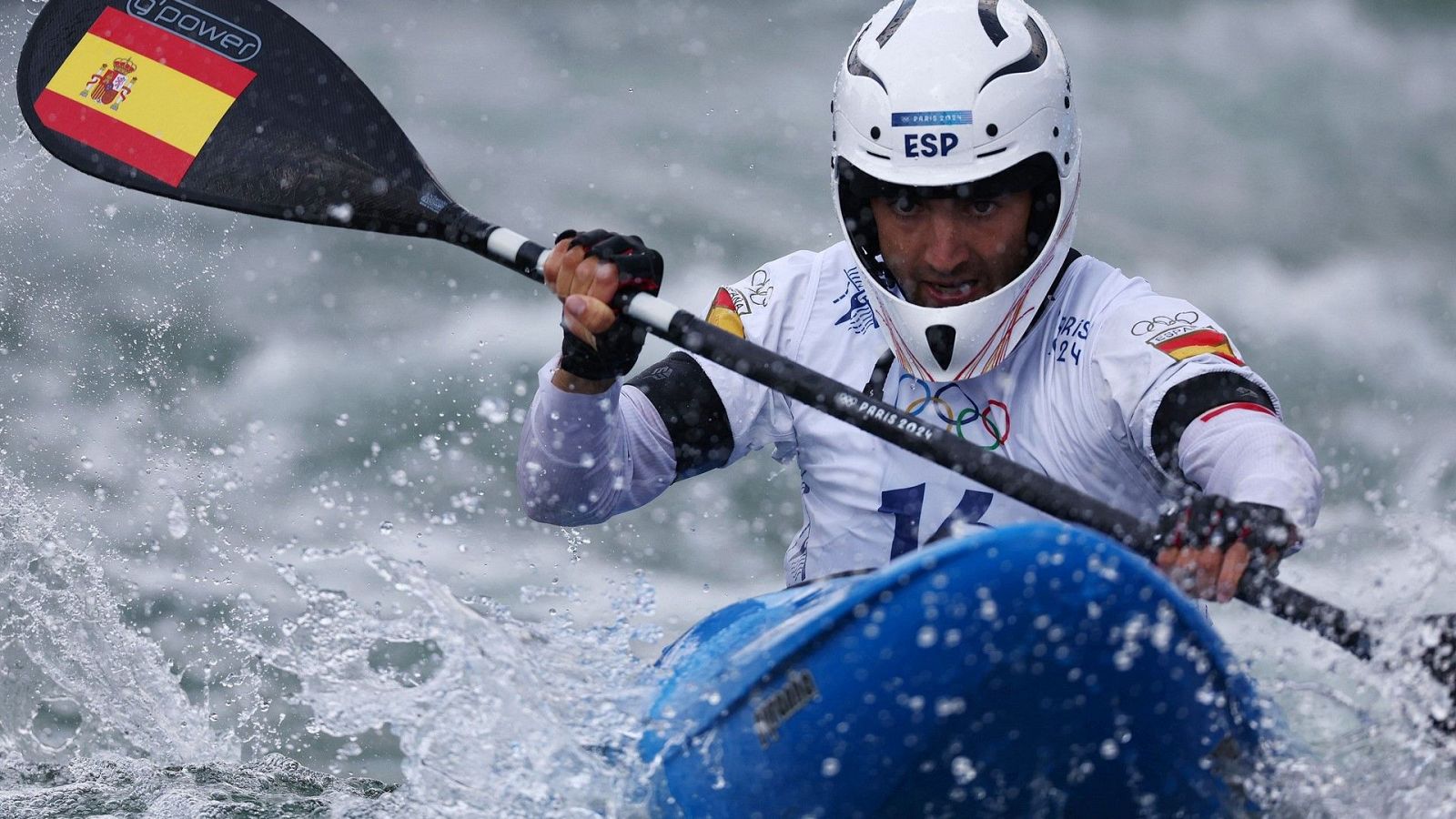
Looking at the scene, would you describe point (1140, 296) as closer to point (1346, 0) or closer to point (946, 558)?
point (946, 558)

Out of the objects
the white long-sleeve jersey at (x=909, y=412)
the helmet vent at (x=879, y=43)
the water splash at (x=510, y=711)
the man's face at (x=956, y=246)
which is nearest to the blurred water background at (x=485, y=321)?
the water splash at (x=510, y=711)

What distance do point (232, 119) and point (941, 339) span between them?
1.52 meters

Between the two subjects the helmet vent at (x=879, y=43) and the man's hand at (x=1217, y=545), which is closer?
the man's hand at (x=1217, y=545)

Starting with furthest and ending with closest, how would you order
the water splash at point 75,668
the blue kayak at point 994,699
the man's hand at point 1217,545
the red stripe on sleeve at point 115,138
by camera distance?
the water splash at point 75,668, the red stripe on sleeve at point 115,138, the man's hand at point 1217,545, the blue kayak at point 994,699

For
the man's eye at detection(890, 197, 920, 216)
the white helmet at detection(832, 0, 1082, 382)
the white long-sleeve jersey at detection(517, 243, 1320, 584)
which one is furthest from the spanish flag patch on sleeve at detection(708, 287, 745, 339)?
the man's eye at detection(890, 197, 920, 216)

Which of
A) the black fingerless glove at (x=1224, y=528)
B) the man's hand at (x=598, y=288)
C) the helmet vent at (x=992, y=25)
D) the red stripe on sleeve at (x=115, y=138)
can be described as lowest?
the black fingerless glove at (x=1224, y=528)

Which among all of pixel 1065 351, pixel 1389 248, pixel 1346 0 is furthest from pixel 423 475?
pixel 1346 0

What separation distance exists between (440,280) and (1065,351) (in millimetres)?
4076

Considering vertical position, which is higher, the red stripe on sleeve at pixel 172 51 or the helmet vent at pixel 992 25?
the helmet vent at pixel 992 25

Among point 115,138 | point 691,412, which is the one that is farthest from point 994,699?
point 115,138

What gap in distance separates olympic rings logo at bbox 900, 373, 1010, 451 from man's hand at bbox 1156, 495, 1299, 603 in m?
0.59

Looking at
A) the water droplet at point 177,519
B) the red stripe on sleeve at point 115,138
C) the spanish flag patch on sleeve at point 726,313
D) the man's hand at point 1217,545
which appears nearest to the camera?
the man's hand at point 1217,545

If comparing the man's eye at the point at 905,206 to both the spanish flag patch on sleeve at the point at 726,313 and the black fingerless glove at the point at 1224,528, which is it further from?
the black fingerless glove at the point at 1224,528

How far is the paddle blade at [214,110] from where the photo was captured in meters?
2.94
